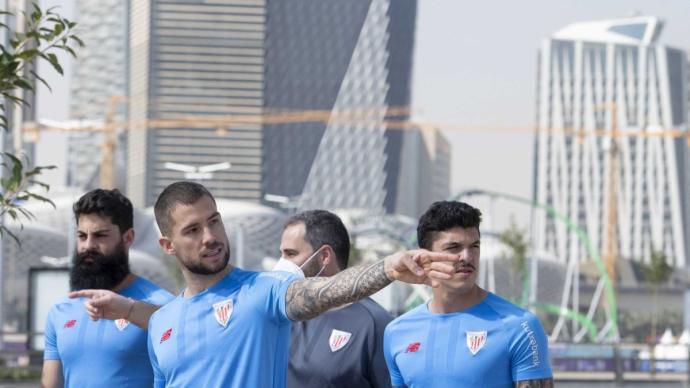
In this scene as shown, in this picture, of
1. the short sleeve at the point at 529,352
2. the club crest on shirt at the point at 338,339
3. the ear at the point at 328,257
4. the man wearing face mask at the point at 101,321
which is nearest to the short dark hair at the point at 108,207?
the man wearing face mask at the point at 101,321

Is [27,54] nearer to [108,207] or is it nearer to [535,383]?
[108,207]

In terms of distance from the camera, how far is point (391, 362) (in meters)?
5.50

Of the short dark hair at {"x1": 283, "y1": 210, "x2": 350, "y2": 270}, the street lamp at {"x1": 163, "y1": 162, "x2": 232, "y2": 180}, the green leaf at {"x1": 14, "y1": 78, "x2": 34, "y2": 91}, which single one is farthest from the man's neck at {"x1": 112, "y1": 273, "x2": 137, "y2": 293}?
the street lamp at {"x1": 163, "y1": 162, "x2": 232, "y2": 180}

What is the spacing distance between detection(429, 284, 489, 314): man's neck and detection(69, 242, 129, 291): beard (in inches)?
54.1

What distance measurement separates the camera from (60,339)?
5859mm

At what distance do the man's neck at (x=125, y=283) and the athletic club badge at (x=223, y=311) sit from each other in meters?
1.22

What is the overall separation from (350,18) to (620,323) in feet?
A: 213

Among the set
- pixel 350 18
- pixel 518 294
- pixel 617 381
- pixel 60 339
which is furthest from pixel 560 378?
pixel 350 18

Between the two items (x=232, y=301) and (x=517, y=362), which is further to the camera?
(x=517, y=362)

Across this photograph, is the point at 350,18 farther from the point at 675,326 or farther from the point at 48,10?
the point at 48,10

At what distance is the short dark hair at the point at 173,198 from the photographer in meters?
4.72

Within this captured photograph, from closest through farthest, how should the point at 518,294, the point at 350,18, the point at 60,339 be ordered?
the point at 60,339
the point at 518,294
the point at 350,18

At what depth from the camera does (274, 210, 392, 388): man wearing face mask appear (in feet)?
19.0

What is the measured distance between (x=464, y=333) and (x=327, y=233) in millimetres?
996
